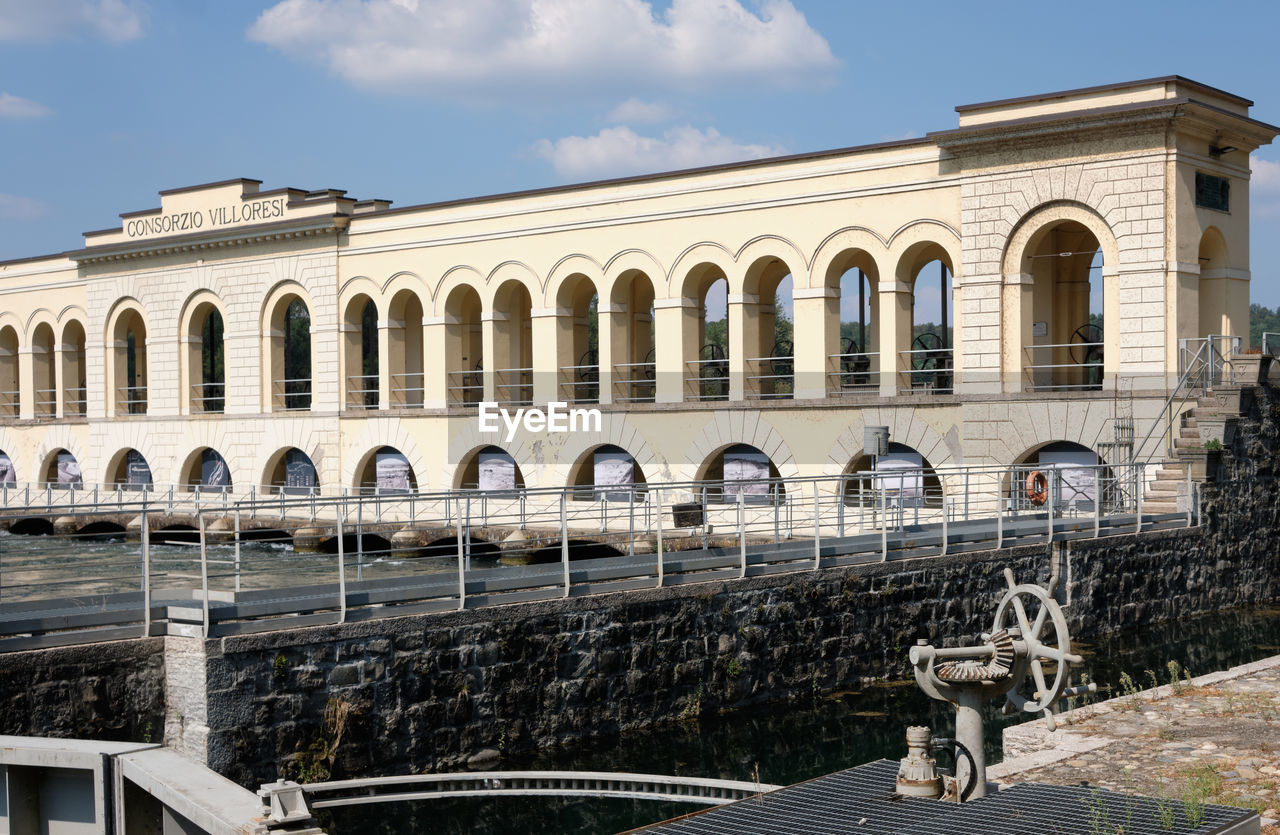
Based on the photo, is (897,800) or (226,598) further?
(226,598)

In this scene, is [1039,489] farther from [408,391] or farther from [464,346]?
[408,391]

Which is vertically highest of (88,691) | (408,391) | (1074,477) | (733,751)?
(408,391)

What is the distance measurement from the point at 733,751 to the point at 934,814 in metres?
7.03

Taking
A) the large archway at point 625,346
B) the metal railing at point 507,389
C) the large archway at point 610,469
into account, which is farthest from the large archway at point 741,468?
the metal railing at point 507,389

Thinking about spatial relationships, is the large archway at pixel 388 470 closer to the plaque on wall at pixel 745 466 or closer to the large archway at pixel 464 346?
the large archway at pixel 464 346

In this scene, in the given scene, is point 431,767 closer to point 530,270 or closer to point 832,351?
point 832,351

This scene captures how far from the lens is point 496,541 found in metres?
22.5

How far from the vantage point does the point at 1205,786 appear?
28.3ft

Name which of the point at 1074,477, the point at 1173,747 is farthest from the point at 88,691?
the point at 1074,477

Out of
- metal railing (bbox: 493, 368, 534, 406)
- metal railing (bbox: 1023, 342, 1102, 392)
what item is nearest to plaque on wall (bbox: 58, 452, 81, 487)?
metal railing (bbox: 493, 368, 534, 406)

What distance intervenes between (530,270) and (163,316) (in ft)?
40.3

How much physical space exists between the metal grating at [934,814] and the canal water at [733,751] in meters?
4.59

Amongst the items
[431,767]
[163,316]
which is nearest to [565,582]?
[431,767]

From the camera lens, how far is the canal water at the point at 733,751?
1153 cm
